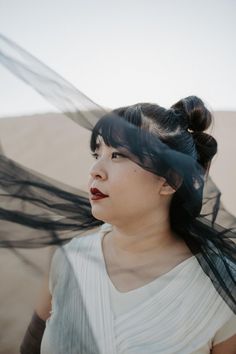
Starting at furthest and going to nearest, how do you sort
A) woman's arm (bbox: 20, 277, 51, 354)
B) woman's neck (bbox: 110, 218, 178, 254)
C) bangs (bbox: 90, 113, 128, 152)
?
woman's arm (bbox: 20, 277, 51, 354) < woman's neck (bbox: 110, 218, 178, 254) < bangs (bbox: 90, 113, 128, 152)

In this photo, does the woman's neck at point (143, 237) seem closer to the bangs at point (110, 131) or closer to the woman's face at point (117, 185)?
the woman's face at point (117, 185)

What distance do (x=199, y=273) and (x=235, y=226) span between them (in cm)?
23

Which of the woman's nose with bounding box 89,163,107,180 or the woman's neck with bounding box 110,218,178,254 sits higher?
the woman's nose with bounding box 89,163,107,180

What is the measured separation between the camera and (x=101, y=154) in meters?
1.21

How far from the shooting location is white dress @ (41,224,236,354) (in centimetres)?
120

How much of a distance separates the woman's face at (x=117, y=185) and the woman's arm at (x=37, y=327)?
16.5 inches

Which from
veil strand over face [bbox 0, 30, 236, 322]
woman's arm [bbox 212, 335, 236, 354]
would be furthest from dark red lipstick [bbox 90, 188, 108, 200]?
woman's arm [bbox 212, 335, 236, 354]

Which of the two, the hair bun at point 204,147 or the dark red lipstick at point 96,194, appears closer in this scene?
the dark red lipstick at point 96,194

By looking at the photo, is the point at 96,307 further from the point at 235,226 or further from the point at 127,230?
the point at 235,226

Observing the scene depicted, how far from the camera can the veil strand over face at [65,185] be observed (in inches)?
44.7

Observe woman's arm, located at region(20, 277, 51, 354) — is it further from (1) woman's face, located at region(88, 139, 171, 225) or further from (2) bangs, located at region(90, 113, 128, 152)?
(2) bangs, located at region(90, 113, 128, 152)

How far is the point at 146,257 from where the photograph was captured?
132 cm

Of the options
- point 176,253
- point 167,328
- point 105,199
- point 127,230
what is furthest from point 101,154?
point 167,328

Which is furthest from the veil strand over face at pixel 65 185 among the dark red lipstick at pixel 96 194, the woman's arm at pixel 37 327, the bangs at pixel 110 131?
the woman's arm at pixel 37 327
